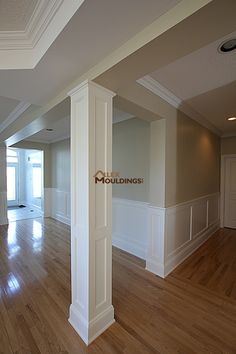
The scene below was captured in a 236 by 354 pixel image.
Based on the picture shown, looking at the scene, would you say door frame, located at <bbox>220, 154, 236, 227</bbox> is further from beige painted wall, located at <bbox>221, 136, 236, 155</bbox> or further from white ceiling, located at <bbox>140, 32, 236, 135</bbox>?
white ceiling, located at <bbox>140, 32, 236, 135</bbox>

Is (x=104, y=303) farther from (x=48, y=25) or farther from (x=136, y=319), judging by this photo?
(x=48, y=25)

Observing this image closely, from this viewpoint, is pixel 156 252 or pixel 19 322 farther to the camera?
pixel 156 252

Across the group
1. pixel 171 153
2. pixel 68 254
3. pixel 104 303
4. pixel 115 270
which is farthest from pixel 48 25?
pixel 68 254

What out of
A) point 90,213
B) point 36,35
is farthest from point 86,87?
point 90,213

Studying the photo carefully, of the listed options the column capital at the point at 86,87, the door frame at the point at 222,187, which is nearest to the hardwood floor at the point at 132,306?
the door frame at the point at 222,187

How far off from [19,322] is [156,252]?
5.88 ft

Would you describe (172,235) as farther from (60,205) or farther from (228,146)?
(60,205)

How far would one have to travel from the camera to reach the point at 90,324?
1.57 metres

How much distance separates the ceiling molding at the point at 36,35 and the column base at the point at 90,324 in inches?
89.5

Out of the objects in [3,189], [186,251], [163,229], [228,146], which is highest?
[228,146]

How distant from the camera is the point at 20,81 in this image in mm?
1750

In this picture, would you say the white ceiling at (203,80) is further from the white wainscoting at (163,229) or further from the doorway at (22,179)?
the doorway at (22,179)

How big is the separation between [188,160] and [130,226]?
1.58 meters

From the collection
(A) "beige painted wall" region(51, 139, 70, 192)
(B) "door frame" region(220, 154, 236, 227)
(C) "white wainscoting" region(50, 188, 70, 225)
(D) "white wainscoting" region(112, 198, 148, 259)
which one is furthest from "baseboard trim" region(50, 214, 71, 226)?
(B) "door frame" region(220, 154, 236, 227)
